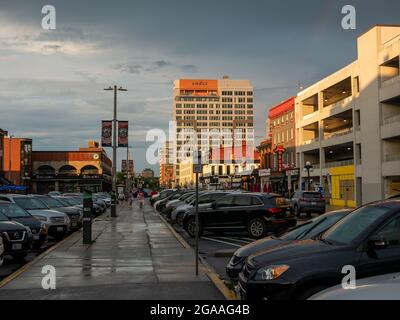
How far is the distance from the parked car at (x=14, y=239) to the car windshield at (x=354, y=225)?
8.51 meters

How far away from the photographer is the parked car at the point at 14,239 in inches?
527

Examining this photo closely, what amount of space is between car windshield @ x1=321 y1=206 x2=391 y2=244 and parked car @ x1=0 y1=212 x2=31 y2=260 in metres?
8.51

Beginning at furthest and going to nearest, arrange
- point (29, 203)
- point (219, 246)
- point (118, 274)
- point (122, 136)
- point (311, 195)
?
point (122, 136), point (311, 195), point (29, 203), point (219, 246), point (118, 274)

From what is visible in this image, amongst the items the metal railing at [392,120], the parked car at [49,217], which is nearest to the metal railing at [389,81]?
the metal railing at [392,120]

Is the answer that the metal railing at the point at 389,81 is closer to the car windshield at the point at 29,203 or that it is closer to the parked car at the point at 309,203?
the parked car at the point at 309,203

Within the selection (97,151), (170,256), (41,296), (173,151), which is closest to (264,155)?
(97,151)

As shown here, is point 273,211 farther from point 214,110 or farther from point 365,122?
point 214,110

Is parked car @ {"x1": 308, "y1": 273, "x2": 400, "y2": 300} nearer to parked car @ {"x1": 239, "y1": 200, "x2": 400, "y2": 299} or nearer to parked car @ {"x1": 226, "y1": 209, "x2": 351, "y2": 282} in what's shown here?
parked car @ {"x1": 239, "y1": 200, "x2": 400, "y2": 299}

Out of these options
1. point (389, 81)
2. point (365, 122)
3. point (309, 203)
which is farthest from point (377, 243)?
point (365, 122)

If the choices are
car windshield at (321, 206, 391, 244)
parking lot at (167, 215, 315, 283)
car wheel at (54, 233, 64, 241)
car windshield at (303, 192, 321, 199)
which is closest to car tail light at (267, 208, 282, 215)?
parking lot at (167, 215, 315, 283)

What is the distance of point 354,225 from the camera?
7473mm

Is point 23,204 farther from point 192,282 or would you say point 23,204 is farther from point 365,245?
point 365,245

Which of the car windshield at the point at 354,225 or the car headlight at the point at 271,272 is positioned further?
the car windshield at the point at 354,225

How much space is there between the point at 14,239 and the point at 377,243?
383 inches
